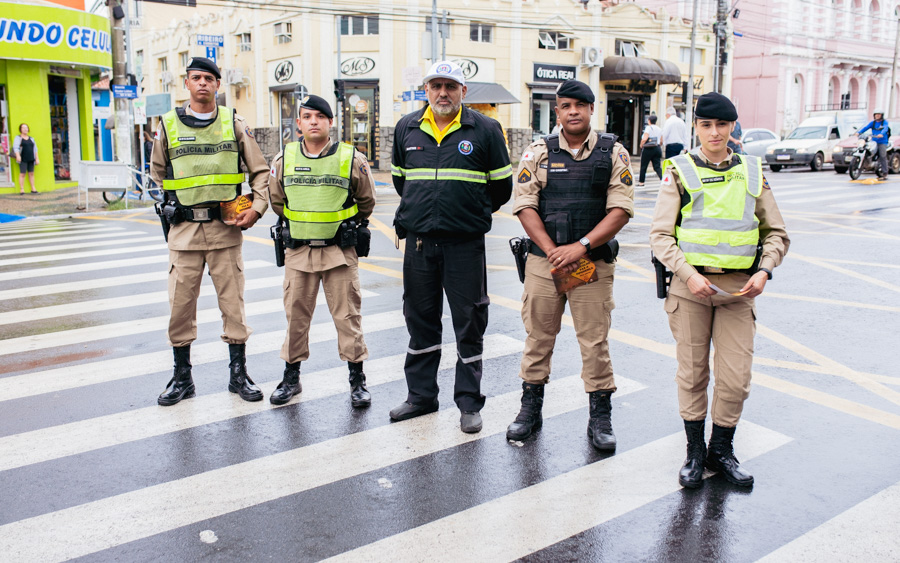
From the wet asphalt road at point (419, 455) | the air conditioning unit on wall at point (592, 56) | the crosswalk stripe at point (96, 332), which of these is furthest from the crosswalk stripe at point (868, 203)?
the air conditioning unit on wall at point (592, 56)

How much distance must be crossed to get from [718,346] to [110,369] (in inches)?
168

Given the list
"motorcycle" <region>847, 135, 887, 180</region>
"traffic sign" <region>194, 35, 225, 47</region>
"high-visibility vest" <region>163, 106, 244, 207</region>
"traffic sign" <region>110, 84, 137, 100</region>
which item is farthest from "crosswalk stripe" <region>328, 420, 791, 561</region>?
"motorcycle" <region>847, 135, 887, 180</region>

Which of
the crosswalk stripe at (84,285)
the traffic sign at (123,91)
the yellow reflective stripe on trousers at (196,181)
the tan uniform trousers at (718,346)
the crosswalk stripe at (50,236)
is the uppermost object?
the traffic sign at (123,91)

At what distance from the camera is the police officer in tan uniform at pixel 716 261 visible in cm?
382

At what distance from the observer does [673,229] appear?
397cm

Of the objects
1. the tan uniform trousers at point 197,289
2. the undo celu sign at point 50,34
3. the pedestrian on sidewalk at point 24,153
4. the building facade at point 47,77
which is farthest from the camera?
the building facade at point 47,77

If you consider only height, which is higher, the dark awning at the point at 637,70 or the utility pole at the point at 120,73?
the dark awning at the point at 637,70

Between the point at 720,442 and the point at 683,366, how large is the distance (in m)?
0.42

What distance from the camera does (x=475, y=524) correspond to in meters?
3.44

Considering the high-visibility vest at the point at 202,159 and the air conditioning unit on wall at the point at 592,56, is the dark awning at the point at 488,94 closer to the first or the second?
the air conditioning unit on wall at the point at 592,56

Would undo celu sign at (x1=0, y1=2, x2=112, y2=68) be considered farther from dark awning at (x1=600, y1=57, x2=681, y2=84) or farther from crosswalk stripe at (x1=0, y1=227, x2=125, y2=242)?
dark awning at (x1=600, y1=57, x2=681, y2=84)

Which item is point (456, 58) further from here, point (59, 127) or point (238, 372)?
point (238, 372)

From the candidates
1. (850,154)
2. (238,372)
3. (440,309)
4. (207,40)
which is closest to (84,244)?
(238,372)

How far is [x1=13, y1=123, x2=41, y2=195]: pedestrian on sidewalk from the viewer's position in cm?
2055
